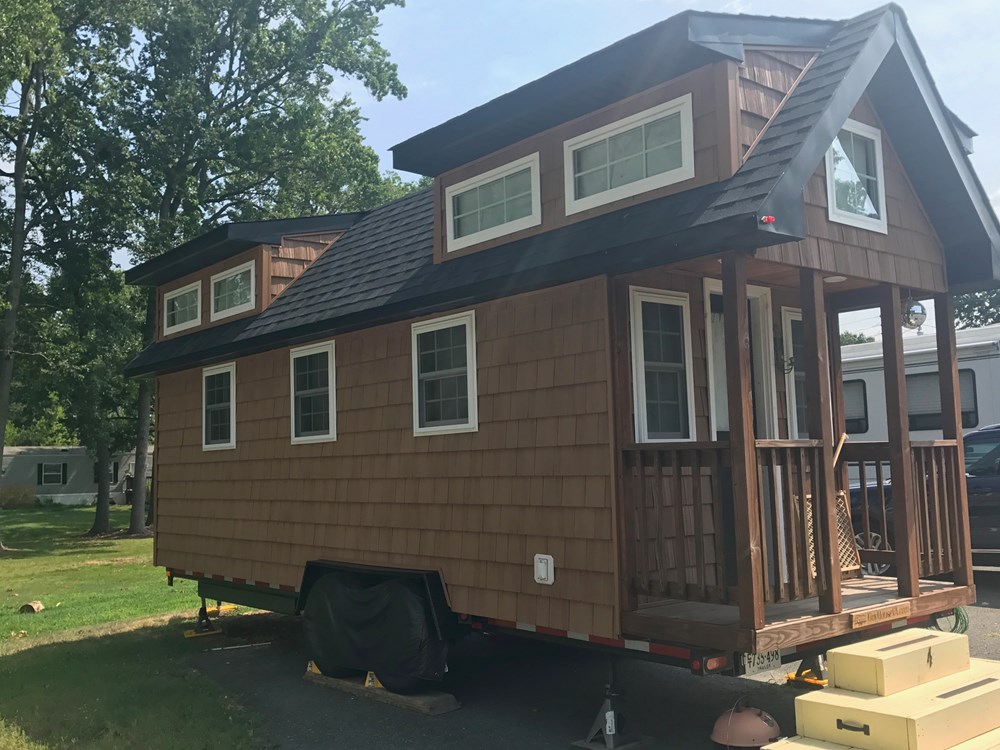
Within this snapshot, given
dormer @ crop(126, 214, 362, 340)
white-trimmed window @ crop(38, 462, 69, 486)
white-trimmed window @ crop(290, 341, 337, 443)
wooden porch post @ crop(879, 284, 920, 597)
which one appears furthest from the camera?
white-trimmed window @ crop(38, 462, 69, 486)

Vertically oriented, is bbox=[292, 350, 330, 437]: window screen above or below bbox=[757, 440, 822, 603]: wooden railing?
above

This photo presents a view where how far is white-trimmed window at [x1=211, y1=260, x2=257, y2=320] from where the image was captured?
10.6m

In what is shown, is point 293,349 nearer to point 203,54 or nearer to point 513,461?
point 513,461

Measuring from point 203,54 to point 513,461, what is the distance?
78.6 ft

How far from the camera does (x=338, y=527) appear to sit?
8414 mm

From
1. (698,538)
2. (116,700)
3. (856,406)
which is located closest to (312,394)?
(116,700)

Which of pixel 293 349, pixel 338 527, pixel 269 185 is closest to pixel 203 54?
pixel 269 185

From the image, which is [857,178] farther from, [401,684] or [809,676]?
[401,684]

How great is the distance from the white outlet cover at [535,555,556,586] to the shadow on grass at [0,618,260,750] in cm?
236

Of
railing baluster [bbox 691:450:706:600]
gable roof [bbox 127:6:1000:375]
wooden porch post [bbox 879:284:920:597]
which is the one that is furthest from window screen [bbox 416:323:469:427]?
wooden porch post [bbox 879:284:920:597]

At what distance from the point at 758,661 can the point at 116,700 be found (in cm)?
527

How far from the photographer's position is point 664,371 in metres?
6.61

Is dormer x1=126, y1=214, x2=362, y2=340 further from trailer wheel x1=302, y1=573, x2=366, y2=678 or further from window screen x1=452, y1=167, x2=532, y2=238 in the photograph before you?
trailer wheel x1=302, y1=573, x2=366, y2=678

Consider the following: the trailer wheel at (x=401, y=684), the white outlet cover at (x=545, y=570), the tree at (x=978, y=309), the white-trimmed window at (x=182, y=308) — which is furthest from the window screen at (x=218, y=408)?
the tree at (x=978, y=309)
